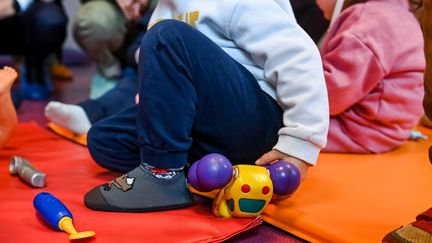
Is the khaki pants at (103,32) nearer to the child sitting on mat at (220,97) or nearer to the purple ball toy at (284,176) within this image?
the child sitting on mat at (220,97)

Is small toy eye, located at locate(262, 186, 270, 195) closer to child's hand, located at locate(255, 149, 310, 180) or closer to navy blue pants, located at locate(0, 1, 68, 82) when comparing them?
child's hand, located at locate(255, 149, 310, 180)

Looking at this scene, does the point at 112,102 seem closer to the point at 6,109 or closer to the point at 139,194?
the point at 6,109

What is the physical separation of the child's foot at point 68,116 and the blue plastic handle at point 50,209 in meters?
0.48

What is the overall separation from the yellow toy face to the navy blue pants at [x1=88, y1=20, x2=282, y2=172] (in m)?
0.08

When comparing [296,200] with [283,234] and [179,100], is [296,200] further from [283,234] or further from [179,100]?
[179,100]

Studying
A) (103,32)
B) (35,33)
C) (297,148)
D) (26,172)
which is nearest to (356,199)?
(297,148)

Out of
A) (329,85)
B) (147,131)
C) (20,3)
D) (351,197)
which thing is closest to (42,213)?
(147,131)

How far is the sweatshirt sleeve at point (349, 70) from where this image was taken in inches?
42.8

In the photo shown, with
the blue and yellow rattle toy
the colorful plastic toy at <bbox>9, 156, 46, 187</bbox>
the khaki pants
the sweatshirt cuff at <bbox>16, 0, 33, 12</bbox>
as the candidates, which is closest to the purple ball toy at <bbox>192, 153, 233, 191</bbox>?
the blue and yellow rattle toy

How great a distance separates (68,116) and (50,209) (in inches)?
20.6

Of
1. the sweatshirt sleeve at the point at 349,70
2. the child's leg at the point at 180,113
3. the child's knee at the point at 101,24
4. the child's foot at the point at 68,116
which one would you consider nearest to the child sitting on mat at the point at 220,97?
the child's leg at the point at 180,113

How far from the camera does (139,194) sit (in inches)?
31.0

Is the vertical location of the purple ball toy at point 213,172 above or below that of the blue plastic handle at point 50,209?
above

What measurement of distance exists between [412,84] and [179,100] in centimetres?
→ 60
